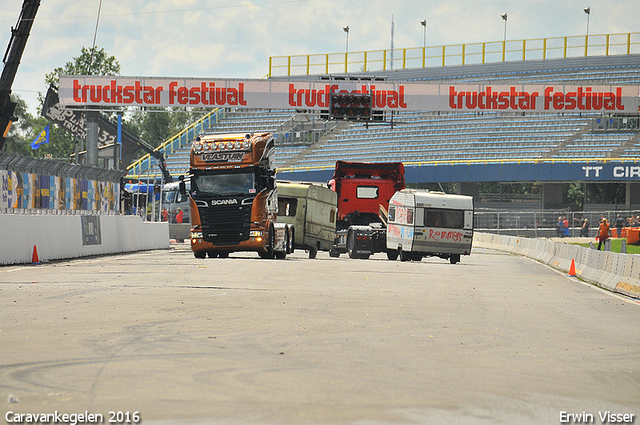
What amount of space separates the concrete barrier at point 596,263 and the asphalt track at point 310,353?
249 cm

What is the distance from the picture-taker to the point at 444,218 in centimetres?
2950

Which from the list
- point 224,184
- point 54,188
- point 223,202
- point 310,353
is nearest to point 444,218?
point 223,202

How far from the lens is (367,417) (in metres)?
5.43

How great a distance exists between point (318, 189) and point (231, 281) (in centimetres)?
1430

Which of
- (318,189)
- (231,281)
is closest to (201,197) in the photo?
(318,189)

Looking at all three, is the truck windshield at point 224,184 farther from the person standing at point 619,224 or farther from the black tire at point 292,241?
the person standing at point 619,224

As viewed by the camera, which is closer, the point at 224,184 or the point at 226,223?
the point at 224,184

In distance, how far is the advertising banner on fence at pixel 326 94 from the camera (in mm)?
40219

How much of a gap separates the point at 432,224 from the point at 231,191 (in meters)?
7.85

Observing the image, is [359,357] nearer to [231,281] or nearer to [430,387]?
[430,387]

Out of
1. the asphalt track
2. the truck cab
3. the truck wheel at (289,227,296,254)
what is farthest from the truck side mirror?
the asphalt track

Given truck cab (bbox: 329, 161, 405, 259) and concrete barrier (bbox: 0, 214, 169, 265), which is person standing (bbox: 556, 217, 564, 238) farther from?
concrete barrier (bbox: 0, 214, 169, 265)

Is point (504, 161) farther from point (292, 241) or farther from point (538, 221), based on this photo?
point (292, 241)

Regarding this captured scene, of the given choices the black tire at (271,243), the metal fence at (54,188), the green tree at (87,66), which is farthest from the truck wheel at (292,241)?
the green tree at (87,66)
